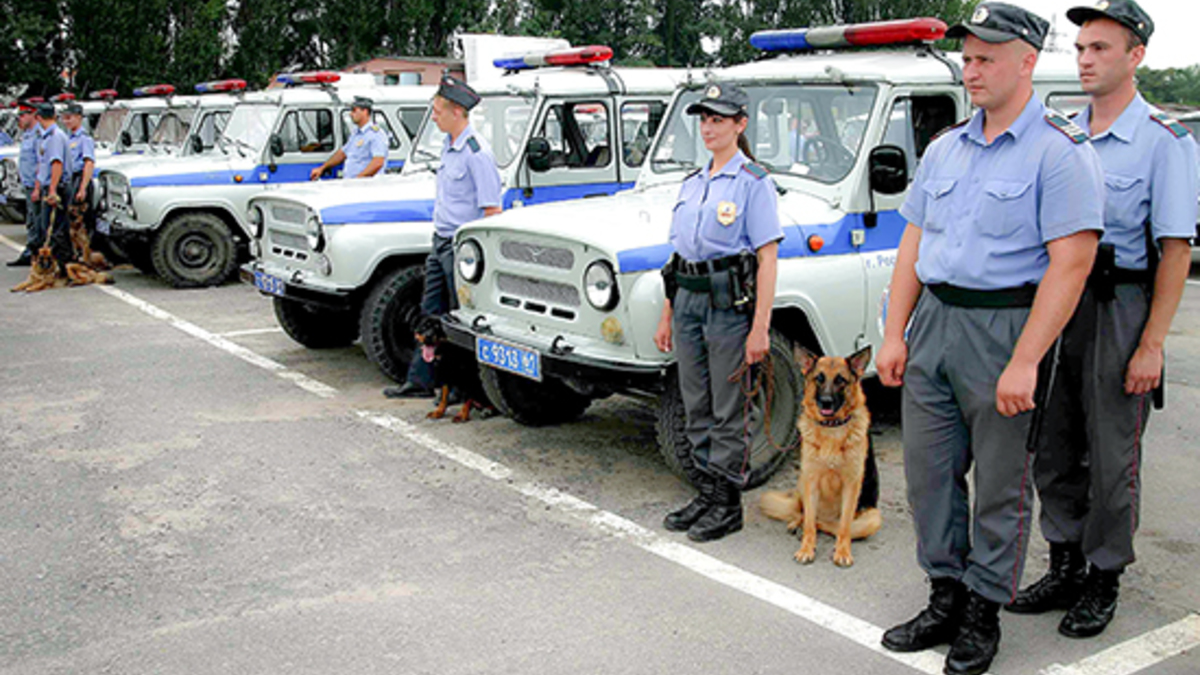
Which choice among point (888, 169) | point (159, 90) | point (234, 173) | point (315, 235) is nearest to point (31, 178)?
point (234, 173)

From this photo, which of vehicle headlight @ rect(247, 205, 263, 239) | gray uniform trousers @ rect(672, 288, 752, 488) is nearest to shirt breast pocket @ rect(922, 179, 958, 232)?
gray uniform trousers @ rect(672, 288, 752, 488)

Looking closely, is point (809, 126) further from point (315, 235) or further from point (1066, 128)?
point (315, 235)

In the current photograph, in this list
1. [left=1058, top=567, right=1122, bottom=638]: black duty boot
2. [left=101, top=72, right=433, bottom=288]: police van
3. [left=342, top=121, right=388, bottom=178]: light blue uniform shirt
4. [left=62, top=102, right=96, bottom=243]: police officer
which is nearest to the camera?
[left=1058, top=567, right=1122, bottom=638]: black duty boot

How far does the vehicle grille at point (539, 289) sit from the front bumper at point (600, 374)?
0.30 meters

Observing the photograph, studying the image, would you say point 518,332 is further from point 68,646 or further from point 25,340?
point 25,340

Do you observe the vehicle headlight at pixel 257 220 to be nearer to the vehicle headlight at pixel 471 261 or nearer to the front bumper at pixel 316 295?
the front bumper at pixel 316 295

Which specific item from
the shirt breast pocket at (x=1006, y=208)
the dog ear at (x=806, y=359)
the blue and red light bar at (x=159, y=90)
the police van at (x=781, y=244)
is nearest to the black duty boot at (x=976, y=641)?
the shirt breast pocket at (x=1006, y=208)

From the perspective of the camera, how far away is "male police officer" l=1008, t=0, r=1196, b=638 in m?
3.73

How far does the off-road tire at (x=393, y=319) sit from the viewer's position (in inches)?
296

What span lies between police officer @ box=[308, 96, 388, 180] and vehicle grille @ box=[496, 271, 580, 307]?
4.57m

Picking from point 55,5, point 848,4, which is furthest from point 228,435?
point 848,4

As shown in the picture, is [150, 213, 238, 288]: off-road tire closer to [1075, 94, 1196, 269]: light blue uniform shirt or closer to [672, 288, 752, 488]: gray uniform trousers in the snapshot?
[672, 288, 752, 488]: gray uniform trousers

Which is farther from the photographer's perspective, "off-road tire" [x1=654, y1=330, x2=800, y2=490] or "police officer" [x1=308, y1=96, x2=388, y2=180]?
"police officer" [x1=308, y1=96, x2=388, y2=180]

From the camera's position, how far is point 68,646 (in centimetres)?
392
